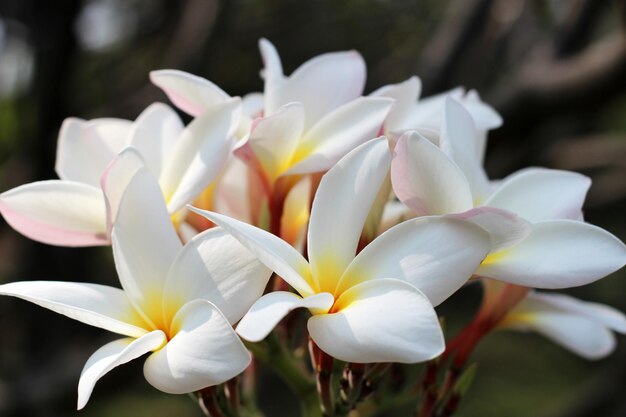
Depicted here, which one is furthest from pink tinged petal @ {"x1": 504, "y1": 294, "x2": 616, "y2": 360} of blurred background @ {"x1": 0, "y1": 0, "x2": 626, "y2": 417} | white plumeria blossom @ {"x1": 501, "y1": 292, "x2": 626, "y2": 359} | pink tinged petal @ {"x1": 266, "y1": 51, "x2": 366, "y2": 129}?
blurred background @ {"x1": 0, "y1": 0, "x2": 626, "y2": 417}

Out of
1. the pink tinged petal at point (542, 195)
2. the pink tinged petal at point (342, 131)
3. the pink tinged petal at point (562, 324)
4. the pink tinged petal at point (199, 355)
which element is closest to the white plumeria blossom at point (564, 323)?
the pink tinged petal at point (562, 324)

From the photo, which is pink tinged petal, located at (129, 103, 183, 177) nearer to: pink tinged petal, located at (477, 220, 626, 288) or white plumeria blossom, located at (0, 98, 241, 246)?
white plumeria blossom, located at (0, 98, 241, 246)

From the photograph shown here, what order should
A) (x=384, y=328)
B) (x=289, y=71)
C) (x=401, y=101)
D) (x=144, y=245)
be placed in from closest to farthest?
(x=384, y=328) < (x=144, y=245) < (x=401, y=101) < (x=289, y=71)

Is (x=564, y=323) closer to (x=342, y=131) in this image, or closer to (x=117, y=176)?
(x=342, y=131)

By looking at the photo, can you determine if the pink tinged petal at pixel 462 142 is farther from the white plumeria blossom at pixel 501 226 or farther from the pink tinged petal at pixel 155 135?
the pink tinged petal at pixel 155 135

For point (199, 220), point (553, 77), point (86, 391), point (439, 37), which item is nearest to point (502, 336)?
point (439, 37)

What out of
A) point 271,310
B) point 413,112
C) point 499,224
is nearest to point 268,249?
point 271,310

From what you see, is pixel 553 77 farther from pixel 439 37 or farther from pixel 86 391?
pixel 86 391
